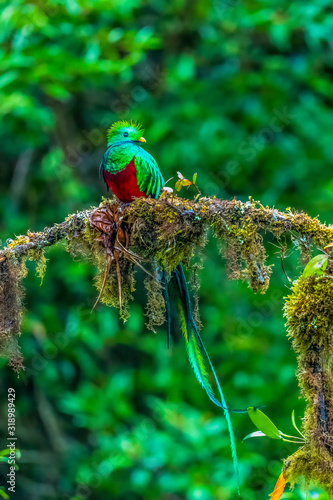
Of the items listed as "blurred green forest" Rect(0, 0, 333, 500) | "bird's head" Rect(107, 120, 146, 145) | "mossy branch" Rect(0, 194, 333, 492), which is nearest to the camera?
"mossy branch" Rect(0, 194, 333, 492)

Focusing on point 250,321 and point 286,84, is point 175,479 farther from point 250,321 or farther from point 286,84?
point 286,84

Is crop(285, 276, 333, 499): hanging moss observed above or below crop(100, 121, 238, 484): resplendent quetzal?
below

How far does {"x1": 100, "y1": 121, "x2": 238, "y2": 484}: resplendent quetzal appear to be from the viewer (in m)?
1.88

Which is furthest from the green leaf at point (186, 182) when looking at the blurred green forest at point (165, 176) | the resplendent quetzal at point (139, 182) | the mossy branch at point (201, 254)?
the blurred green forest at point (165, 176)

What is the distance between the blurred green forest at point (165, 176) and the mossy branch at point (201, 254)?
2.15 m

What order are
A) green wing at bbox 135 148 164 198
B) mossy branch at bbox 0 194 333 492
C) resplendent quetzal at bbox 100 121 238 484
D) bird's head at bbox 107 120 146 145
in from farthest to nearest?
bird's head at bbox 107 120 146 145
green wing at bbox 135 148 164 198
resplendent quetzal at bbox 100 121 238 484
mossy branch at bbox 0 194 333 492

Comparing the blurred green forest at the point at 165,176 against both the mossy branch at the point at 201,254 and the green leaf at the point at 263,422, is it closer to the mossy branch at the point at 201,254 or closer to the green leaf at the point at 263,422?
the mossy branch at the point at 201,254

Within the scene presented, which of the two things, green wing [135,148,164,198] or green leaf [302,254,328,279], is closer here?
green leaf [302,254,328,279]

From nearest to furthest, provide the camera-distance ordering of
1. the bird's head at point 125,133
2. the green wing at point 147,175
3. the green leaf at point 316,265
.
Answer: the green leaf at point 316,265 → the green wing at point 147,175 → the bird's head at point 125,133

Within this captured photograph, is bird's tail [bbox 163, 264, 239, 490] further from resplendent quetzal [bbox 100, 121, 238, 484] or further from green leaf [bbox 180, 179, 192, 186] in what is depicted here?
green leaf [bbox 180, 179, 192, 186]

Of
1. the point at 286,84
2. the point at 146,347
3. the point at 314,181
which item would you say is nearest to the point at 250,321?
the point at 146,347

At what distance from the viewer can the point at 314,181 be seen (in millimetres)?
4625

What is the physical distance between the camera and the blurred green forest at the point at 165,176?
393 cm

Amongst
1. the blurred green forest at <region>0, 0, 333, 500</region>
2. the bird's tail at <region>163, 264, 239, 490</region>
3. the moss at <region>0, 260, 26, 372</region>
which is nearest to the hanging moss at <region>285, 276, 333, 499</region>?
the bird's tail at <region>163, 264, 239, 490</region>
